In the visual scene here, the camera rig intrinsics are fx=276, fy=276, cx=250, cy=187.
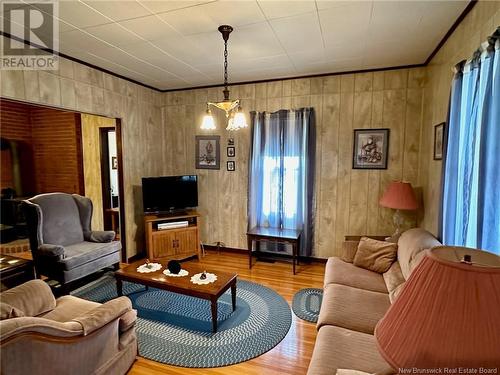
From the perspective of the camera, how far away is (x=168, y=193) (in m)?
4.48

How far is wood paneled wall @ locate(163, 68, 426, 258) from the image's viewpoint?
3797 mm

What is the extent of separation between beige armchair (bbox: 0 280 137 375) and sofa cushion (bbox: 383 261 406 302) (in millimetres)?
2214

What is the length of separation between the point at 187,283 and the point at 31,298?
1.21 metres

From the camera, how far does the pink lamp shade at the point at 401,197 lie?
335 centimetres

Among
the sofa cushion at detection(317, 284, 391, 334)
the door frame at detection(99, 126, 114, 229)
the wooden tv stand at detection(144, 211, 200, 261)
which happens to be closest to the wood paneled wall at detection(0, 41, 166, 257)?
the wooden tv stand at detection(144, 211, 200, 261)

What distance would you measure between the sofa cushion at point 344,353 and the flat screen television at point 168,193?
321 cm

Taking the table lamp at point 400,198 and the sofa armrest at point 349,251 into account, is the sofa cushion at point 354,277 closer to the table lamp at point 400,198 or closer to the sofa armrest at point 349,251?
the sofa armrest at point 349,251

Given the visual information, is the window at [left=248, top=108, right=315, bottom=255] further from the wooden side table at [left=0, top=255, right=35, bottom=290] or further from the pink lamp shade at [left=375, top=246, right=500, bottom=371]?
the pink lamp shade at [left=375, top=246, right=500, bottom=371]

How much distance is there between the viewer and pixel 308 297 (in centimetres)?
327

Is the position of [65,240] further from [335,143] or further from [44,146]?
[335,143]

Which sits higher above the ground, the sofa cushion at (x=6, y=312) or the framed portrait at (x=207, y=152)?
the framed portrait at (x=207, y=152)

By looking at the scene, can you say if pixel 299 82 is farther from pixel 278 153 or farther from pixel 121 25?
pixel 121 25

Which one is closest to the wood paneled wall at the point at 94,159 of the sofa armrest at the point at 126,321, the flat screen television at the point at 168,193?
the flat screen television at the point at 168,193

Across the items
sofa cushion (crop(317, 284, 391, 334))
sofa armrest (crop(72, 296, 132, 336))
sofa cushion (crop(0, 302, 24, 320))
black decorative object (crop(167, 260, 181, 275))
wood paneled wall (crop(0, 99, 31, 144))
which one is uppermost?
wood paneled wall (crop(0, 99, 31, 144))
